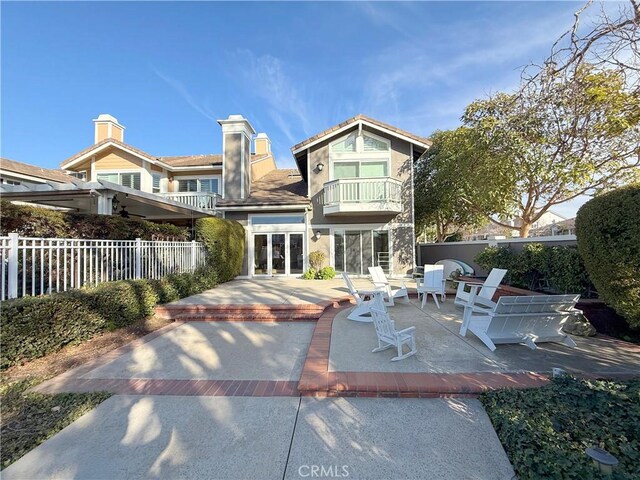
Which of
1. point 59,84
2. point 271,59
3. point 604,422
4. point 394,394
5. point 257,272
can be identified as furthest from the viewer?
point 257,272

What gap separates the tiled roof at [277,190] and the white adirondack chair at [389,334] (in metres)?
10.5

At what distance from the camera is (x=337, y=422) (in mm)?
2883

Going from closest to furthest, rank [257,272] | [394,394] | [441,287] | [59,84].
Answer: [394,394], [441,287], [59,84], [257,272]

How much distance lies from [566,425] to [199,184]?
64.5 ft

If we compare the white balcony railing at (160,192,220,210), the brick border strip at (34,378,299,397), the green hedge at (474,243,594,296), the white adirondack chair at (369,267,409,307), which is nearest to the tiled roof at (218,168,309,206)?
the white balcony railing at (160,192,220,210)

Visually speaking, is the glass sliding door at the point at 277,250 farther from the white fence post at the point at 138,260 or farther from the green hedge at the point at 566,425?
the green hedge at the point at 566,425

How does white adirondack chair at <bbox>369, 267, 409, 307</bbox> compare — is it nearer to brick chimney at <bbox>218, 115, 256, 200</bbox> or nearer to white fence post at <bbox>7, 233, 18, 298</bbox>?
white fence post at <bbox>7, 233, 18, 298</bbox>

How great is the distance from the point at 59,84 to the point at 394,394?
50.4 ft

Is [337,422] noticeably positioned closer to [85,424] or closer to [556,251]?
[85,424]

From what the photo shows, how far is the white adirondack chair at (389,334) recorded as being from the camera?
13.9ft

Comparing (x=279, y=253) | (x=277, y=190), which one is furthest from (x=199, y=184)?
(x=279, y=253)

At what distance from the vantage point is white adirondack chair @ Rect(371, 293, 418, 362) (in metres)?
4.22

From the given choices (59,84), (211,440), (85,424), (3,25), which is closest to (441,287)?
(211,440)

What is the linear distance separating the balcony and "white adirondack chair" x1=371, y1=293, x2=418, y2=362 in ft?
29.6
